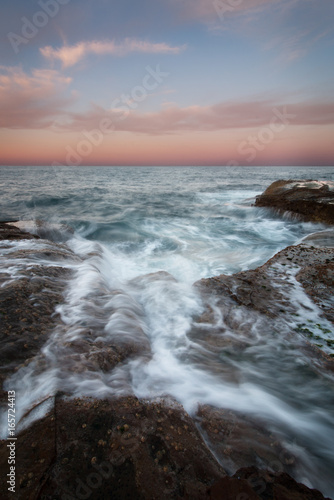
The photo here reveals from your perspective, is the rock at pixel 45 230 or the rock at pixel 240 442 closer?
the rock at pixel 240 442

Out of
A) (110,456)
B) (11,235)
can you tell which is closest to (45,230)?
(11,235)

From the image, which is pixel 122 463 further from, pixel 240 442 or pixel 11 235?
pixel 11 235

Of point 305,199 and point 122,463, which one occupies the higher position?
point 305,199

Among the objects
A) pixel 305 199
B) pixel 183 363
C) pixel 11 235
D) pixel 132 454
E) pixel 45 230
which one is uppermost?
pixel 305 199

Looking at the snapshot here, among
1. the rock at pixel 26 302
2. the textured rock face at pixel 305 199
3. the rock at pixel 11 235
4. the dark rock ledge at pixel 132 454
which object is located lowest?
the dark rock ledge at pixel 132 454

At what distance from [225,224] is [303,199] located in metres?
3.59

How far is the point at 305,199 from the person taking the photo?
10.6 meters

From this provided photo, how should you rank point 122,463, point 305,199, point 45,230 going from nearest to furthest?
point 122,463 → point 45,230 → point 305,199

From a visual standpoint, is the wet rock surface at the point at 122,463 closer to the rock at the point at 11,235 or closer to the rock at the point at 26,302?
the rock at the point at 26,302

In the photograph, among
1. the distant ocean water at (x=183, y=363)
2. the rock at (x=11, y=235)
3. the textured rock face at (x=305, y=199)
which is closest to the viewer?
the distant ocean water at (x=183, y=363)

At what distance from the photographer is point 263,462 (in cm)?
175

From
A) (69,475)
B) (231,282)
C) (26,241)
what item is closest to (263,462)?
(69,475)

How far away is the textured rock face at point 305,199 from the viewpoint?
31.6 ft

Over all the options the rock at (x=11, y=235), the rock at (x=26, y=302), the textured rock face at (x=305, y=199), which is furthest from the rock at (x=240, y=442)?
the textured rock face at (x=305, y=199)
